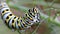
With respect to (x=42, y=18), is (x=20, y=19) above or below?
above

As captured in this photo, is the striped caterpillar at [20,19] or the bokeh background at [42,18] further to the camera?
the bokeh background at [42,18]

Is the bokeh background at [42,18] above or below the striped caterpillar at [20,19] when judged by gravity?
below

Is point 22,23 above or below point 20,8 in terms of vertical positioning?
above

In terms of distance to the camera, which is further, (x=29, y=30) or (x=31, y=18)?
(x=29, y=30)

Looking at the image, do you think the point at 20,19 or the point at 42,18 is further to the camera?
the point at 42,18

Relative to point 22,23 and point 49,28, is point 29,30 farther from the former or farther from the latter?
point 49,28

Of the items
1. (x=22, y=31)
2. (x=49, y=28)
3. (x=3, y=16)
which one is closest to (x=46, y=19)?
(x=49, y=28)

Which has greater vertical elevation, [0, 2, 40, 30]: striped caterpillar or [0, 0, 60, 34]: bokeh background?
[0, 2, 40, 30]: striped caterpillar

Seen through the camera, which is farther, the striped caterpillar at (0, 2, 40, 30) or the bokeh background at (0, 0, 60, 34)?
the bokeh background at (0, 0, 60, 34)
